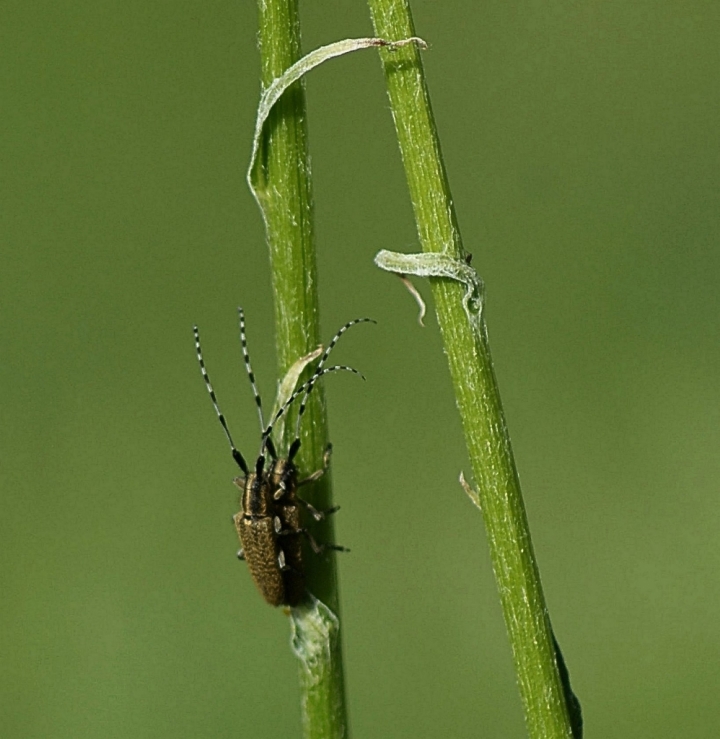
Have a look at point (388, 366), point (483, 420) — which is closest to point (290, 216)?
point (483, 420)

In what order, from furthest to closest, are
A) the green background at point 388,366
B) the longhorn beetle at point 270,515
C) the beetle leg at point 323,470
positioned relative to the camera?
1. the green background at point 388,366
2. the longhorn beetle at point 270,515
3. the beetle leg at point 323,470

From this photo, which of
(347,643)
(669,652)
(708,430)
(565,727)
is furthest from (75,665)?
(565,727)

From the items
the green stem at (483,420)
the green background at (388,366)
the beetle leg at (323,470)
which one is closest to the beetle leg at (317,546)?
the beetle leg at (323,470)

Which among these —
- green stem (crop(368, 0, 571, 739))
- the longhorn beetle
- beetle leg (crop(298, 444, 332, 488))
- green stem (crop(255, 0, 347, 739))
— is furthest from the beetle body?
green stem (crop(368, 0, 571, 739))

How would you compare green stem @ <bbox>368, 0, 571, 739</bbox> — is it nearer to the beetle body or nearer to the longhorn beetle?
the longhorn beetle

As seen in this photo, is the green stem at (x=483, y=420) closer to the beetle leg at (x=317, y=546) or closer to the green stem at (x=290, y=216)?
the green stem at (x=290, y=216)
